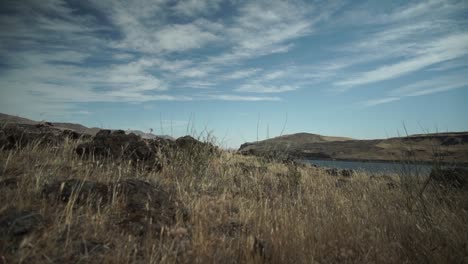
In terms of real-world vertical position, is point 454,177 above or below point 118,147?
below

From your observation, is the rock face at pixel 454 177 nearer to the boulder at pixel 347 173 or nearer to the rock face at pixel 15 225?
the boulder at pixel 347 173

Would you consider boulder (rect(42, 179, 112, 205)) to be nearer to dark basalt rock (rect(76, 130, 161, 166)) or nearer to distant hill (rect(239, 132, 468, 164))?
dark basalt rock (rect(76, 130, 161, 166))

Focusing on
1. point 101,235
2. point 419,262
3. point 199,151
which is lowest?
point 419,262

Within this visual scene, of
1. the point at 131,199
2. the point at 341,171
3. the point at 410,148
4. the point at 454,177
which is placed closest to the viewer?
the point at 131,199

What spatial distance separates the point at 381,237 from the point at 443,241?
70 centimetres

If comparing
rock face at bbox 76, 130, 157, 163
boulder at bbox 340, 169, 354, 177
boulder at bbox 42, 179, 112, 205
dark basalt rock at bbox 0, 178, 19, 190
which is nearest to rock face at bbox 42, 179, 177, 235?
boulder at bbox 42, 179, 112, 205

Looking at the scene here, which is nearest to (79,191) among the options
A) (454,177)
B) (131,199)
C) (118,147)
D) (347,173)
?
(131,199)

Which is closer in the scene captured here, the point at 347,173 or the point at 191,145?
the point at 191,145

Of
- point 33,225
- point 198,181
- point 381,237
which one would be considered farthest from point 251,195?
point 33,225

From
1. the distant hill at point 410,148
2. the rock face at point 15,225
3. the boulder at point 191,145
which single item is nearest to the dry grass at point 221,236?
the rock face at point 15,225

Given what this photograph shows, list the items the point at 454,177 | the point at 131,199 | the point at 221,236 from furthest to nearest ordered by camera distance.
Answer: the point at 454,177 < the point at 131,199 < the point at 221,236

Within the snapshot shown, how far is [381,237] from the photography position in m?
3.83

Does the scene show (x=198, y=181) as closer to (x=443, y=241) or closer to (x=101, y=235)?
(x=101, y=235)

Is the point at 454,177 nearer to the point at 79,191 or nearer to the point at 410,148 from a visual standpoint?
the point at 410,148
